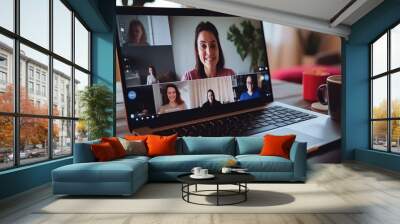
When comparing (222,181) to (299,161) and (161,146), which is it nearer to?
(299,161)

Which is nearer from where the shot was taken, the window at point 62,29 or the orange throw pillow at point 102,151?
the orange throw pillow at point 102,151

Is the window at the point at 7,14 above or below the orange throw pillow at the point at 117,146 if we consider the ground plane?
above

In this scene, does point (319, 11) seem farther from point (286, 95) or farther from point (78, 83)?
point (78, 83)

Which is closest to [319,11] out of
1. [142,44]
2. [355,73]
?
[355,73]

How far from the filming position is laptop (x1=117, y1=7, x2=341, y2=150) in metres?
9.09

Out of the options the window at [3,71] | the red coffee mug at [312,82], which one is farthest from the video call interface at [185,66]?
the window at [3,71]

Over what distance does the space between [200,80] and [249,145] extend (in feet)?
8.96

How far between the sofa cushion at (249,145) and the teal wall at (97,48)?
3.11 m

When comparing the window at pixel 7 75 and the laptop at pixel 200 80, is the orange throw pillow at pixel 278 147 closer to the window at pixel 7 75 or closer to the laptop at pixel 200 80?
the laptop at pixel 200 80

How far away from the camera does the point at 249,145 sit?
7.08 metres

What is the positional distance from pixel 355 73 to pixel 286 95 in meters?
1.72

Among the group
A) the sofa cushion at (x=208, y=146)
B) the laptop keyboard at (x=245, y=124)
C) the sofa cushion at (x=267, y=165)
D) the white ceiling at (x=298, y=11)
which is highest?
the white ceiling at (x=298, y=11)

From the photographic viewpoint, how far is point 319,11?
26.9ft

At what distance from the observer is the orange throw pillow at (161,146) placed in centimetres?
692
